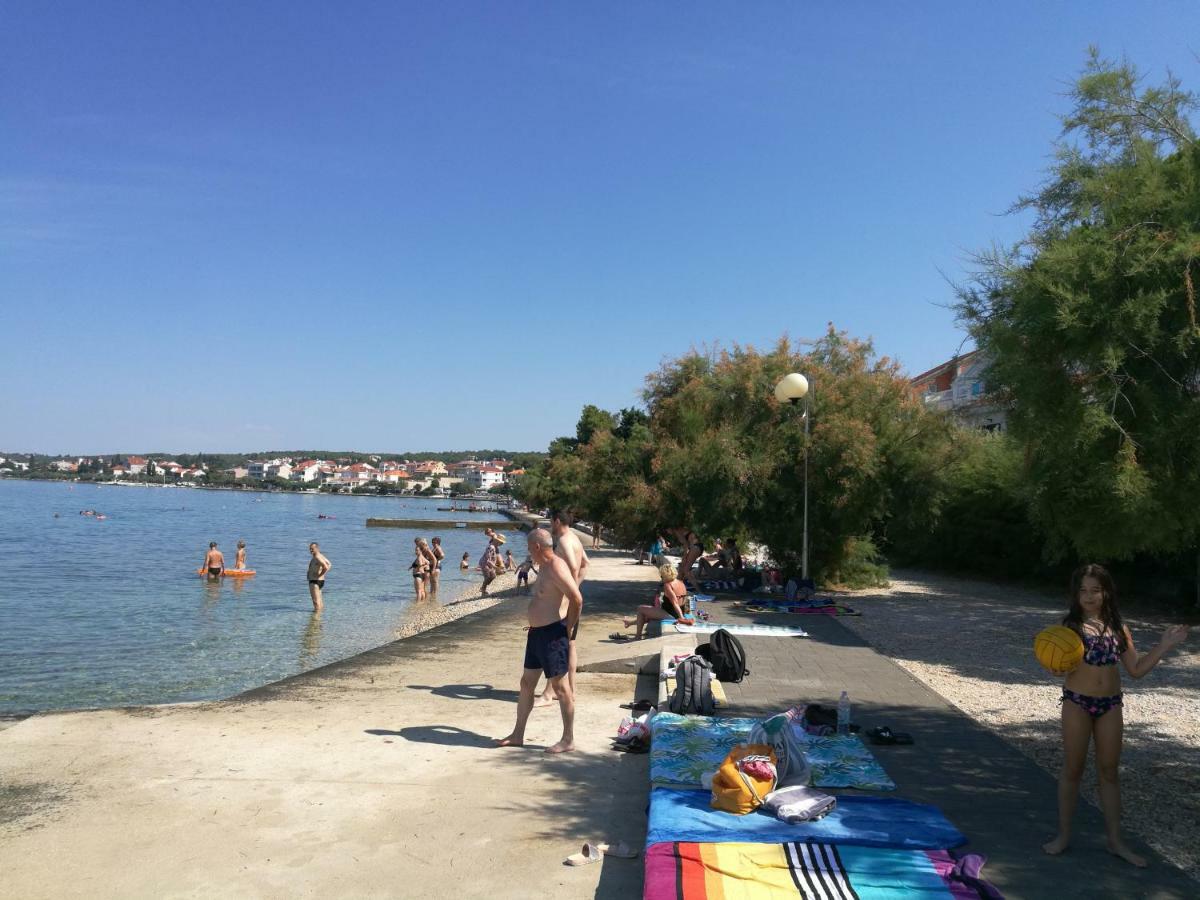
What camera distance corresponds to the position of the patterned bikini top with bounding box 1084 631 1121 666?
4707 millimetres

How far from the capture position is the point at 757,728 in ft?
19.5

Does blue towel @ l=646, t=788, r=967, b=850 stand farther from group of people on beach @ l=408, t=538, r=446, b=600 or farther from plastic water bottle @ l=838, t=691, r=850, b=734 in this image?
group of people on beach @ l=408, t=538, r=446, b=600

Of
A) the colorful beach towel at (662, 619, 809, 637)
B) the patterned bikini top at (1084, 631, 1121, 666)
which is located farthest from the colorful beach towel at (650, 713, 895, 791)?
the colorful beach towel at (662, 619, 809, 637)

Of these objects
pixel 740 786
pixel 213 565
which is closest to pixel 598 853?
pixel 740 786

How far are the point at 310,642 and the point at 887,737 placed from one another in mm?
12238

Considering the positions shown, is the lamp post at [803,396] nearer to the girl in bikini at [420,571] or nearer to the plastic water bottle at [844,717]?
the plastic water bottle at [844,717]

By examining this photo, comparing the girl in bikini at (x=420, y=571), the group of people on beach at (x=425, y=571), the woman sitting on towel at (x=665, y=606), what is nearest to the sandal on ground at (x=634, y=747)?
the woman sitting on towel at (x=665, y=606)

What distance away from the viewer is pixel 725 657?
8812 millimetres

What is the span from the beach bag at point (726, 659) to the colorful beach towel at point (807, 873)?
13.4ft

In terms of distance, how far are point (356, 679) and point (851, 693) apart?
5659 millimetres

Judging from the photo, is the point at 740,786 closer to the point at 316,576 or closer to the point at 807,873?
the point at 807,873

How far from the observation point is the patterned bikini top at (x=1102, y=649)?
471 centimetres

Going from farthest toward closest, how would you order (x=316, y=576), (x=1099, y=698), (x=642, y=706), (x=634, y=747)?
(x=316, y=576), (x=642, y=706), (x=634, y=747), (x=1099, y=698)

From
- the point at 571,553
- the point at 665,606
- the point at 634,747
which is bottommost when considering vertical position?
the point at 634,747
